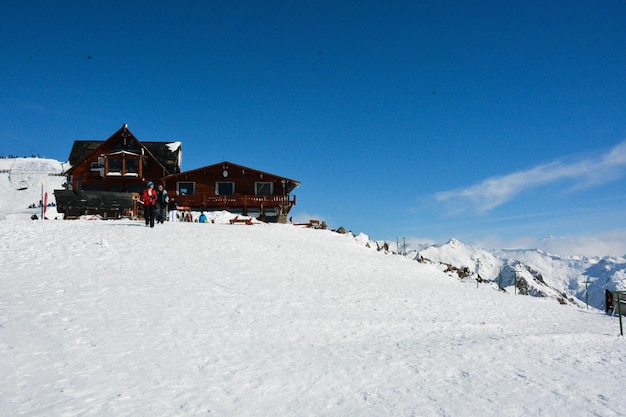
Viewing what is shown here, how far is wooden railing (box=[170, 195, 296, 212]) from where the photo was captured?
36312mm

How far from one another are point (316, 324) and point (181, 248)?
8963mm

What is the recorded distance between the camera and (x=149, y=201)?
63.1 ft

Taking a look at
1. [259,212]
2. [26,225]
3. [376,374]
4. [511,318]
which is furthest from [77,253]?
[259,212]

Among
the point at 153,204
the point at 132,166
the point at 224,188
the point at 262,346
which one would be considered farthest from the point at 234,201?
the point at 262,346

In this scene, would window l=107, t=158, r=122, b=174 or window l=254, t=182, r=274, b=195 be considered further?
window l=107, t=158, r=122, b=174

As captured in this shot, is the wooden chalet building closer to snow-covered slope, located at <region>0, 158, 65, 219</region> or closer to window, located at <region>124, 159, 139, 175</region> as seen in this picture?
window, located at <region>124, 159, 139, 175</region>

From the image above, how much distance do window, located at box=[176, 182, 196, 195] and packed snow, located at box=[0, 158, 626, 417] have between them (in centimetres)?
2562

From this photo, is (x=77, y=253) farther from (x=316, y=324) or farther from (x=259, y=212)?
(x=259, y=212)

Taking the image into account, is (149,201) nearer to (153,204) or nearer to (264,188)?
(153,204)

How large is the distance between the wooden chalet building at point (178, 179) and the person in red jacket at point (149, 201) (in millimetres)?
14126

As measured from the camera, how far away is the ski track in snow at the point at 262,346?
16.1ft

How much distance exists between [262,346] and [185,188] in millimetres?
35579

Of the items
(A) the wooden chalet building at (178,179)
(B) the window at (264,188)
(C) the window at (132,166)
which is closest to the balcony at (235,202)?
(A) the wooden chalet building at (178,179)

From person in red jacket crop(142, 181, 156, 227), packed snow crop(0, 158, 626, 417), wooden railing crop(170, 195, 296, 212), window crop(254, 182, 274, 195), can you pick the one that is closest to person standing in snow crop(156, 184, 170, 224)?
person in red jacket crop(142, 181, 156, 227)
